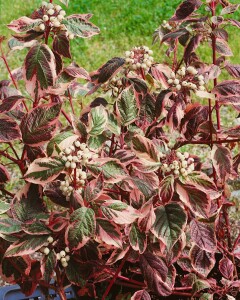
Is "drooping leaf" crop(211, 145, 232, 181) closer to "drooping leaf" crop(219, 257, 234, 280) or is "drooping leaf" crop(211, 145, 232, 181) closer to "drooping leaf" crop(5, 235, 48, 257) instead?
"drooping leaf" crop(219, 257, 234, 280)

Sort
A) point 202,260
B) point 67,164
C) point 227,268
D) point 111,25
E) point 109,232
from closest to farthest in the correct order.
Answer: point 67,164
point 109,232
point 202,260
point 227,268
point 111,25

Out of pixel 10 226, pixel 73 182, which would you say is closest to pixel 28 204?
pixel 10 226

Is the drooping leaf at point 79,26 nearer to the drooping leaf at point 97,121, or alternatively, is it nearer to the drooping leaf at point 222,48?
the drooping leaf at point 97,121

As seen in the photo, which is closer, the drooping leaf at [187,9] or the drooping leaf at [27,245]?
the drooping leaf at [27,245]

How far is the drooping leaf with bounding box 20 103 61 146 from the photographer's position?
130 centimetres

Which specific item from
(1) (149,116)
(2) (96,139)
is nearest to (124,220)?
(2) (96,139)

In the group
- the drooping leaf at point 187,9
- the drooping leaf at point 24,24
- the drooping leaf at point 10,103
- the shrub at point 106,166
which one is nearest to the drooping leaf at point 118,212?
the shrub at point 106,166

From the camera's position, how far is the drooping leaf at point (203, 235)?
143 cm

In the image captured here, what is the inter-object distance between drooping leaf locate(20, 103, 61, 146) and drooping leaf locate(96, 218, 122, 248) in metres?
0.23

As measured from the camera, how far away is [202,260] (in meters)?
1.58

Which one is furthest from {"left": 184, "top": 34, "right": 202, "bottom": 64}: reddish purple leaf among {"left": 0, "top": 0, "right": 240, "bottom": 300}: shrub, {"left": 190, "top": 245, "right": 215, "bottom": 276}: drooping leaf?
→ {"left": 190, "top": 245, "right": 215, "bottom": 276}: drooping leaf

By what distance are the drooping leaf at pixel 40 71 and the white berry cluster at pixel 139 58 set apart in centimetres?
20

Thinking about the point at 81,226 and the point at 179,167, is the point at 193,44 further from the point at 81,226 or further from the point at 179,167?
the point at 81,226

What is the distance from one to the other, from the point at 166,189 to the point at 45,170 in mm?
269
